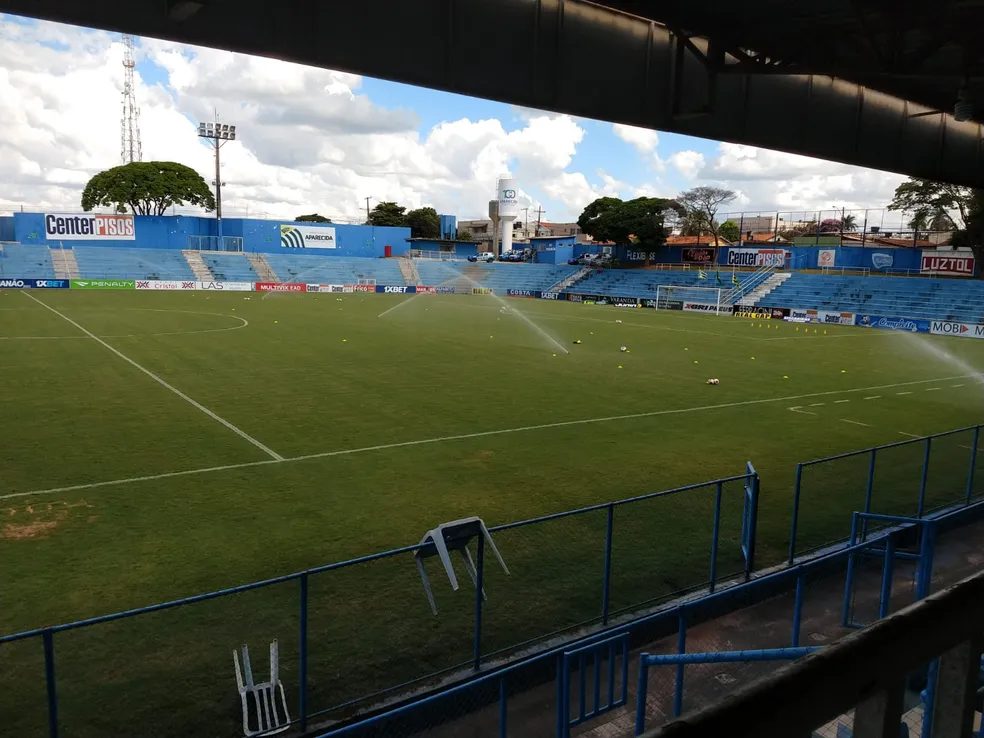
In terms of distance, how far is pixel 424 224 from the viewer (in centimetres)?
14088

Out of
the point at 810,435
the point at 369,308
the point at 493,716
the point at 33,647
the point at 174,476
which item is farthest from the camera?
the point at 369,308

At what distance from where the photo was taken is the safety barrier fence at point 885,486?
11.7 metres

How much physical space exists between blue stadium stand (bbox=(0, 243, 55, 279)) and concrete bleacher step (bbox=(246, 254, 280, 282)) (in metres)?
20.2

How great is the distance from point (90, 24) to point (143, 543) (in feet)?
22.6

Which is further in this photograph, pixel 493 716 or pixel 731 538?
pixel 731 538

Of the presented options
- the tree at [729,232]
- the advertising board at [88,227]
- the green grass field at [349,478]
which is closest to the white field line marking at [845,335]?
the green grass field at [349,478]

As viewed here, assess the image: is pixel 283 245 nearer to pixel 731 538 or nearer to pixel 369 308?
pixel 369 308

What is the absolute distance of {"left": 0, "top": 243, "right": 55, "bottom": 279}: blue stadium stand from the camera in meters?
70.2

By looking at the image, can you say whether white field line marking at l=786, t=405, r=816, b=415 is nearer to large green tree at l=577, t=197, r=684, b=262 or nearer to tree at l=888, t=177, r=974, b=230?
tree at l=888, t=177, r=974, b=230

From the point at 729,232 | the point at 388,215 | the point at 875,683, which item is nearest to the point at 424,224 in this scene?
the point at 388,215

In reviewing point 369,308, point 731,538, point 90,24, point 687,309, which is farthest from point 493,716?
point 687,309

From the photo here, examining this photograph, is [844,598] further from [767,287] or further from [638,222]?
[638,222]

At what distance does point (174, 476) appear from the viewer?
1386cm

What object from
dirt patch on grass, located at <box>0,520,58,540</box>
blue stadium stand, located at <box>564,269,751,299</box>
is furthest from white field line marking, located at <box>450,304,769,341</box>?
dirt patch on grass, located at <box>0,520,58,540</box>
